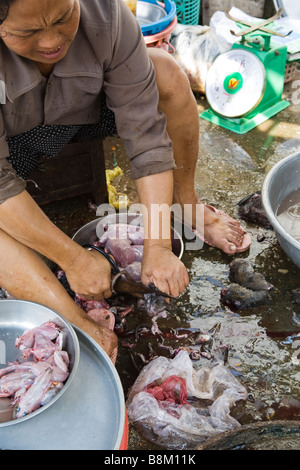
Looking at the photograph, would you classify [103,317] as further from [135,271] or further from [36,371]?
[36,371]

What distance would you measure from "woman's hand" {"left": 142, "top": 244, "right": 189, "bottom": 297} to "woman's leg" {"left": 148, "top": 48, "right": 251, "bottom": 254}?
629 mm

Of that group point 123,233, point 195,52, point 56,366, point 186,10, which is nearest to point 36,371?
point 56,366

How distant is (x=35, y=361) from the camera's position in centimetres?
161

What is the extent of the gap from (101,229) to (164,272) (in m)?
0.69

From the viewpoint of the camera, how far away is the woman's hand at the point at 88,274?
1866 mm

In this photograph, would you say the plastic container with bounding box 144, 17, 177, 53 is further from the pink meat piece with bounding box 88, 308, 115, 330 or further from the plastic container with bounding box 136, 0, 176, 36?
Result: the pink meat piece with bounding box 88, 308, 115, 330

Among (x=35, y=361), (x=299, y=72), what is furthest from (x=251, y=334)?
(x=299, y=72)

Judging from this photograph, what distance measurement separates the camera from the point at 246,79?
3.20m

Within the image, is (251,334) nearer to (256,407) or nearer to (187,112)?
(256,407)

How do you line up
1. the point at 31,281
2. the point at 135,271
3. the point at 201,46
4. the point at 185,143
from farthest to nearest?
1. the point at 201,46
2. the point at 185,143
3. the point at 135,271
4. the point at 31,281

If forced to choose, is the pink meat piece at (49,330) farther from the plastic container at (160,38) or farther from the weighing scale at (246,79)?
the weighing scale at (246,79)

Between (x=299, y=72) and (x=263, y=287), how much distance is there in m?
2.60

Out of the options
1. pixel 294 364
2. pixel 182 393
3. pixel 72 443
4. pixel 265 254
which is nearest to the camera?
pixel 72 443

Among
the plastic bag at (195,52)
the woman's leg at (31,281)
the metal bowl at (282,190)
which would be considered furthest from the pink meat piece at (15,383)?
the plastic bag at (195,52)
